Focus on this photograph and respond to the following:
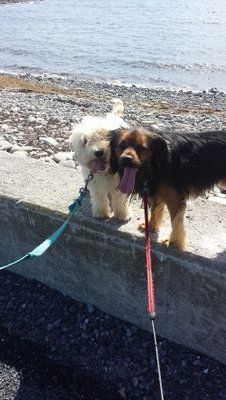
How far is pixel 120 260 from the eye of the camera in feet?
15.9

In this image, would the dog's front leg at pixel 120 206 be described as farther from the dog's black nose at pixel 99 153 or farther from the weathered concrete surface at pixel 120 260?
the dog's black nose at pixel 99 153

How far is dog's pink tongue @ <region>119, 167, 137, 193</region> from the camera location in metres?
4.18

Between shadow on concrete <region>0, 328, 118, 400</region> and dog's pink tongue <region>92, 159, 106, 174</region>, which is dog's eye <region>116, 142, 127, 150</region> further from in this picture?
shadow on concrete <region>0, 328, 118, 400</region>

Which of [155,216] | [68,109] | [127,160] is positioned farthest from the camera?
[68,109]

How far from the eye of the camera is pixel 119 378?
472 centimetres

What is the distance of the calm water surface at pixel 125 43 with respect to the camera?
26.1m

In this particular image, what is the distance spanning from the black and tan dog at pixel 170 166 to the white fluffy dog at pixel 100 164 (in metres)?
0.21

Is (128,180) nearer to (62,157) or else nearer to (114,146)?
(114,146)

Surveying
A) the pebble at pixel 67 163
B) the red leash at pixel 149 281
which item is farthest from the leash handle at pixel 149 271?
the pebble at pixel 67 163

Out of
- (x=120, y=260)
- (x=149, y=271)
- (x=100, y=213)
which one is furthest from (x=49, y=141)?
(x=149, y=271)

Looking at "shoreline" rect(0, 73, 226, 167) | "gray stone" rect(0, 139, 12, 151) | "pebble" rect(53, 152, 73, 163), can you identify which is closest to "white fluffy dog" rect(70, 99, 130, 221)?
"shoreline" rect(0, 73, 226, 167)

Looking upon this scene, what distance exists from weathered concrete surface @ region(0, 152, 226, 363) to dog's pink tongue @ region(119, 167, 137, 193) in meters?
0.62

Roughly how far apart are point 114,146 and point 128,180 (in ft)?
1.33

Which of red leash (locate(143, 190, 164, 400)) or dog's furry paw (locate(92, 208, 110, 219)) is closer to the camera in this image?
red leash (locate(143, 190, 164, 400))
